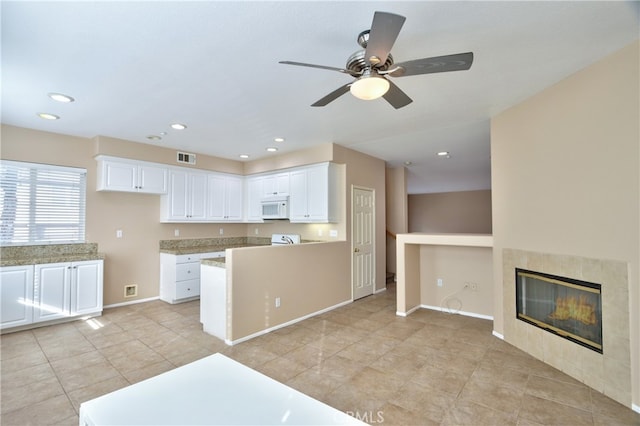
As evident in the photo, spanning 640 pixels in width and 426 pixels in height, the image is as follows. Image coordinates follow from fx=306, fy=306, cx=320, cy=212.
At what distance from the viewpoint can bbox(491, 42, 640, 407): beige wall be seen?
2.32 m

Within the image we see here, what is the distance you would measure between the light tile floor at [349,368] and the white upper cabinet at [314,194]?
1651 millimetres

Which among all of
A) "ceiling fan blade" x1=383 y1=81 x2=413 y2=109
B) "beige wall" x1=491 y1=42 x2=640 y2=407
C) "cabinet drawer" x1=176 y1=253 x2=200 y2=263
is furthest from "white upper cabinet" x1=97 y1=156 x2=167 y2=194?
"beige wall" x1=491 y1=42 x2=640 y2=407

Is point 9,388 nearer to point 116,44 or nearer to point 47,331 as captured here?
point 47,331

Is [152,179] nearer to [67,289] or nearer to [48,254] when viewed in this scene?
[48,254]

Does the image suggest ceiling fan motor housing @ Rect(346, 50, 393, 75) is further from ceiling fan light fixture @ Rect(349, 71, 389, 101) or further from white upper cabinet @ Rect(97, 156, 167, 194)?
white upper cabinet @ Rect(97, 156, 167, 194)

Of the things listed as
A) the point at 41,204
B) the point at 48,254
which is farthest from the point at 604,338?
the point at 41,204

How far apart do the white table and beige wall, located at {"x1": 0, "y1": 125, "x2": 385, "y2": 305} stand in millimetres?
4100

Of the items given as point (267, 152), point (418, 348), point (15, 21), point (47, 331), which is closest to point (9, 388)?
point (47, 331)

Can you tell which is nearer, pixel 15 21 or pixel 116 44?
pixel 15 21

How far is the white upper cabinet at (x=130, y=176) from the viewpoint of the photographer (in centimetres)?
464

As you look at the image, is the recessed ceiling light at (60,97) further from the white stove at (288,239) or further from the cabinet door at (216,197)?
the white stove at (288,239)

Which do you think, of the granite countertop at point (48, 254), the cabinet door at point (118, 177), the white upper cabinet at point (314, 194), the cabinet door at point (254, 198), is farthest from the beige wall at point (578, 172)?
the granite countertop at point (48, 254)

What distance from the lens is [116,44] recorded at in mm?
2211

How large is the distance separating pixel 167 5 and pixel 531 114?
343cm
